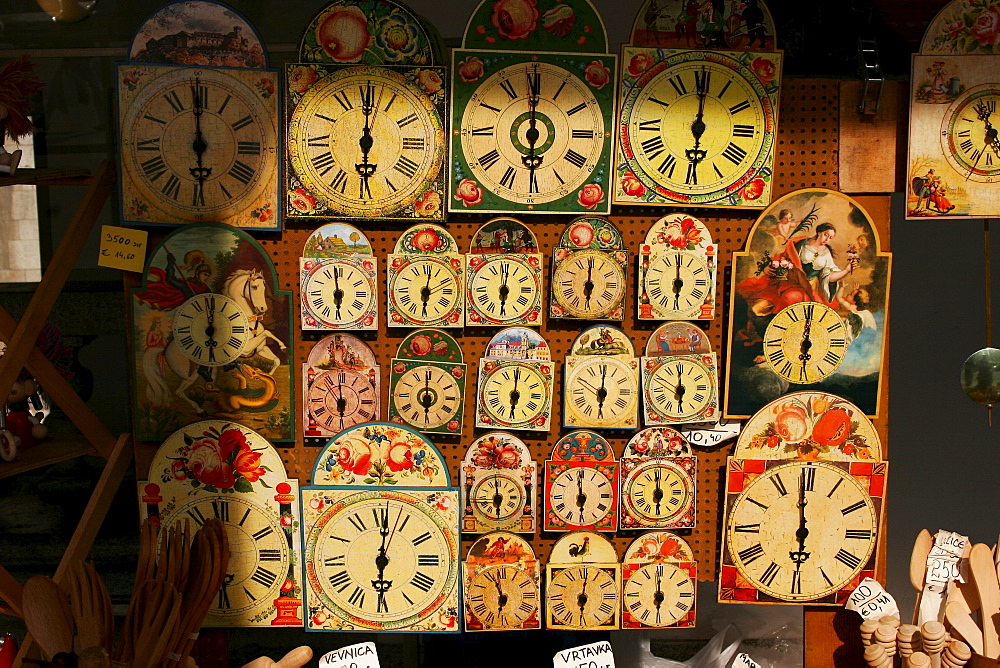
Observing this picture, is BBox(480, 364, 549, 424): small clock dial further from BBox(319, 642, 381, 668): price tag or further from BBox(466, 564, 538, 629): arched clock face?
BBox(319, 642, 381, 668): price tag

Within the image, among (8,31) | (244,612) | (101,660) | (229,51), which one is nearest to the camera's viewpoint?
(101,660)

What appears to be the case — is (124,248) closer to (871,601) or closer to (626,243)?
(626,243)

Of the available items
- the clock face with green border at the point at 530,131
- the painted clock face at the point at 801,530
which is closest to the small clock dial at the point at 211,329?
the clock face with green border at the point at 530,131

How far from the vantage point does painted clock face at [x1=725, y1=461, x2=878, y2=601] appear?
5.38 ft

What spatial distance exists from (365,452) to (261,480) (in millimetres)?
269

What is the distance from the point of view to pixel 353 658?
5.17 feet

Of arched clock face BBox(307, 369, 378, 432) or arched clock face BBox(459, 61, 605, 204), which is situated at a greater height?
arched clock face BBox(459, 61, 605, 204)

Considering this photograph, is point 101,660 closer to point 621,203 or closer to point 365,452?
point 365,452

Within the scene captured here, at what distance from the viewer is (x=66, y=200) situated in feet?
7.11

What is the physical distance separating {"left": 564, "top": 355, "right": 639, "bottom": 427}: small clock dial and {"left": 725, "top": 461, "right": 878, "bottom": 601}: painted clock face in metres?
0.37

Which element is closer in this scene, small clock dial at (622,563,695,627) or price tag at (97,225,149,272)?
price tag at (97,225,149,272)

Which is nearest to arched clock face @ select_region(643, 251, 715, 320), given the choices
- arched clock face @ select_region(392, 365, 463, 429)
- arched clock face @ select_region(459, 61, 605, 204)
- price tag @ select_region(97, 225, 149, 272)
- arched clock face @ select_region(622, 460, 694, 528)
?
arched clock face @ select_region(459, 61, 605, 204)

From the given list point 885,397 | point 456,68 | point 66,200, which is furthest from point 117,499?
point 885,397

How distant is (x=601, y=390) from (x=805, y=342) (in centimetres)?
51
